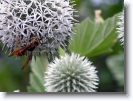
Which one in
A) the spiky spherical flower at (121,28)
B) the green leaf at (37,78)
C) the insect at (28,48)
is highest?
the spiky spherical flower at (121,28)

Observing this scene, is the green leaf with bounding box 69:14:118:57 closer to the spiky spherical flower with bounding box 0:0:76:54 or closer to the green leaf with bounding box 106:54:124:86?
the green leaf with bounding box 106:54:124:86

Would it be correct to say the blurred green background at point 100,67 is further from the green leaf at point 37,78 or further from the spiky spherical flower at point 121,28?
the spiky spherical flower at point 121,28

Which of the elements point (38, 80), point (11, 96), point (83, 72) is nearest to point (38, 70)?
point (38, 80)

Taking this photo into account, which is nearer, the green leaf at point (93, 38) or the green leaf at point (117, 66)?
the green leaf at point (93, 38)

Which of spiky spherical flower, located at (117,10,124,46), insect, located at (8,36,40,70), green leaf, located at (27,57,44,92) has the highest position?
spiky spherical flower, located at (117,10,124,46)

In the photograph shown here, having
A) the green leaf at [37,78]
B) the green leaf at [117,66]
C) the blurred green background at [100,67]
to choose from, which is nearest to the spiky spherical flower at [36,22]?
the green leaf at [37,78]

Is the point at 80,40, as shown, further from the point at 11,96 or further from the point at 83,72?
the point at 11,96

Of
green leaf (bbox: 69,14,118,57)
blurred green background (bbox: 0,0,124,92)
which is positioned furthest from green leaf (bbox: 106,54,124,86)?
green leaf (bbox: 69,14,118,57)
